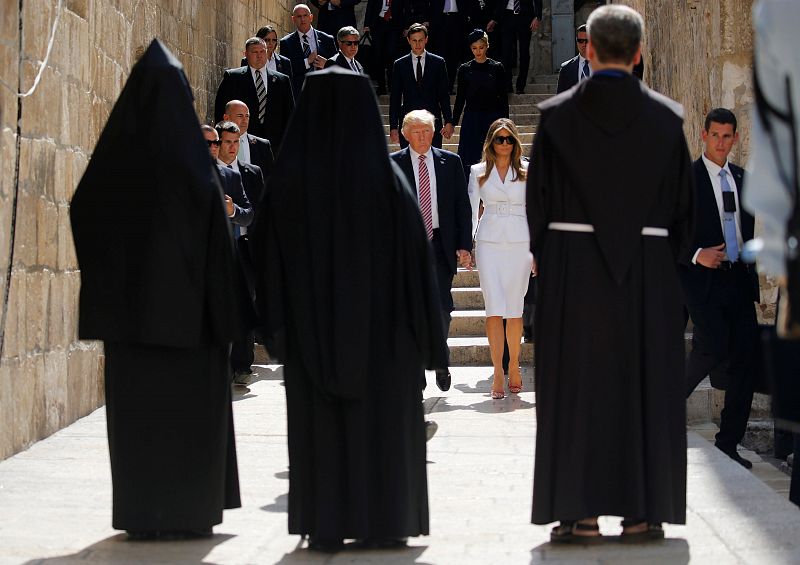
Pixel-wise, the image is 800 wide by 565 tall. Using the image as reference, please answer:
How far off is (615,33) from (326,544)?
81.0 inches

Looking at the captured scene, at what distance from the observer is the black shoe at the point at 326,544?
497cm

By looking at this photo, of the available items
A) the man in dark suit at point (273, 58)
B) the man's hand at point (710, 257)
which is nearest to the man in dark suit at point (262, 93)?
the man in dark suit at point (273, 58)

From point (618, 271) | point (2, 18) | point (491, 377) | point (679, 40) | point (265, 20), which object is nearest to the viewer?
point (618, 271)

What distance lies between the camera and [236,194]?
364 inches

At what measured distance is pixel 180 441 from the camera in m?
5.15

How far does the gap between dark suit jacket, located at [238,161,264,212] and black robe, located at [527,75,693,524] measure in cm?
481

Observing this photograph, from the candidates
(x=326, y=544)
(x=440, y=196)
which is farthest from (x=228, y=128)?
(x=326, y=544)

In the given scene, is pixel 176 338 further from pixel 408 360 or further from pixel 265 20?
pixel 265 20

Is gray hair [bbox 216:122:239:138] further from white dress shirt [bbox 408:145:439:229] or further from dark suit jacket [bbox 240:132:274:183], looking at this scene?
white dress shirt [bbox 408:145:439:229]

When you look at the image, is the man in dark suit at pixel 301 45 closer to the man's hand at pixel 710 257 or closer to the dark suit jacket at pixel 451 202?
the dark suit jacket at pixel 451 202

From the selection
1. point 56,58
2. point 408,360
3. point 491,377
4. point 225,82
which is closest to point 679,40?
point 491,377

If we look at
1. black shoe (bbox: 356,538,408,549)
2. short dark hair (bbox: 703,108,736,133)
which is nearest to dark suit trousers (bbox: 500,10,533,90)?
short dark hair (bbox: 703,108,736,133)

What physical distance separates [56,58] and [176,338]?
10.9 ft

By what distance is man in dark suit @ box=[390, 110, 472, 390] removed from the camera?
29.5 ft
